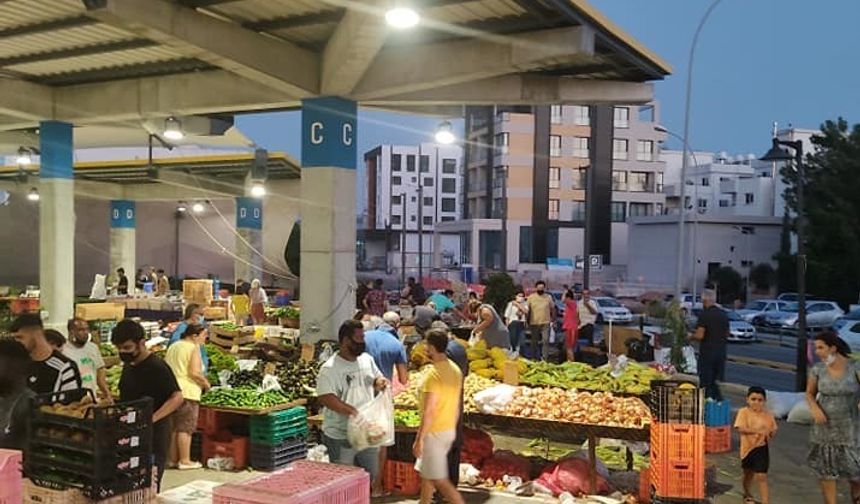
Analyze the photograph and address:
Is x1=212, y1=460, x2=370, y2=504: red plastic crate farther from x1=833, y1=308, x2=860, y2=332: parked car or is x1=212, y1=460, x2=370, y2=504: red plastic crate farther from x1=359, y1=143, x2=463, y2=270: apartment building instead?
x1=359, y1=143, x2=463, y2=270: apartment building

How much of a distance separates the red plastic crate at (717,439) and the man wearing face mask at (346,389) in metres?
5.23

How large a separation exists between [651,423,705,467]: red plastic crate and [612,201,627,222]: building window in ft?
178

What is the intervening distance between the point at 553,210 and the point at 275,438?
5281 cm

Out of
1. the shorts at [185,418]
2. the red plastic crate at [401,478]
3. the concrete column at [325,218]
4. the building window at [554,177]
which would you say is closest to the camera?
the red plastic crate at [401,478]

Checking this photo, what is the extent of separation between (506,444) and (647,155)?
175 feet

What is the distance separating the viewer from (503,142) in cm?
6047

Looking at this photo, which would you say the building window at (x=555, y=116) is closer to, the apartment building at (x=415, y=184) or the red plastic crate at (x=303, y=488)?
the apartment building at (x=415, y=184)

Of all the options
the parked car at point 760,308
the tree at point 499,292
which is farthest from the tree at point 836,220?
the tree at point 499,292

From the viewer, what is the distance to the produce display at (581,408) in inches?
317

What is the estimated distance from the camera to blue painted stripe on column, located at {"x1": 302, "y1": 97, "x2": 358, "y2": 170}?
13.0 meters

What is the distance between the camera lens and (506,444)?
10.4m

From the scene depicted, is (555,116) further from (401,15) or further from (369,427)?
(369,427)

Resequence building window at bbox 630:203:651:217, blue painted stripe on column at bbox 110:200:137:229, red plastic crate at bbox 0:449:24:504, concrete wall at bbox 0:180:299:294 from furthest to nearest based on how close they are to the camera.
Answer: building window at bbox 630:203:651:217, blue painted stripe on column at bbox 110:200:137:229, concrete wall at bbox 0:180:299:294, red plastic crate at bbox 0:449:24:504

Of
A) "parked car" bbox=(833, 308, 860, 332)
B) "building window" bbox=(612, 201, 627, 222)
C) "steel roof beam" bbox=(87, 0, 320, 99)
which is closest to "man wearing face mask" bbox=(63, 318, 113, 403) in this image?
"steel roof beam" bbox=(87, 0, 320, 99)
